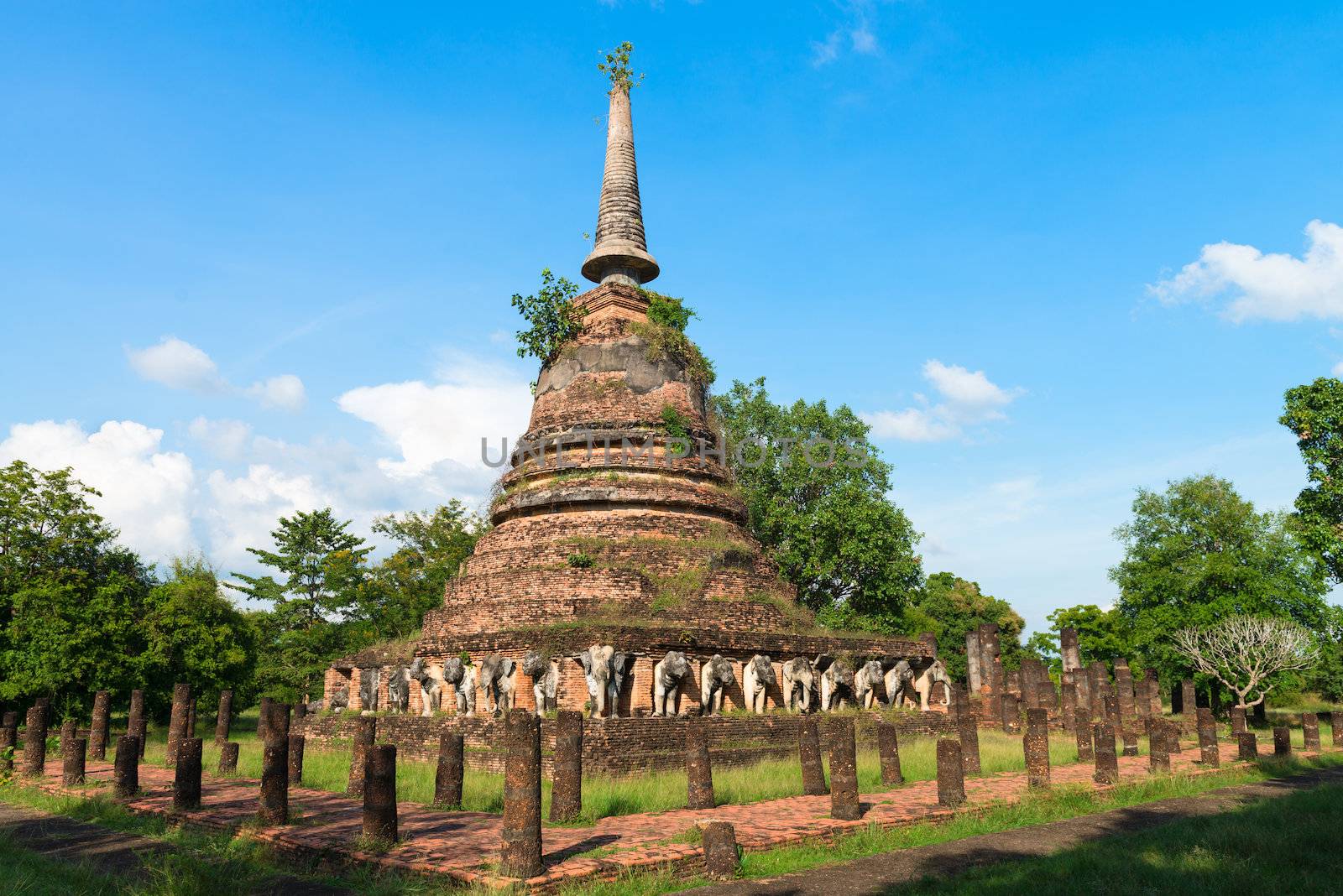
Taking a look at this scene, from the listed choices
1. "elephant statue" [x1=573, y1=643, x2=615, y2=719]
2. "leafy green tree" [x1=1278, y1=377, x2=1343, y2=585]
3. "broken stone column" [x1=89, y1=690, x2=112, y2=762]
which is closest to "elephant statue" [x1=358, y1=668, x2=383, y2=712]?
"broken stone column" [x1=89, y1=690, x2=112, y2=762]

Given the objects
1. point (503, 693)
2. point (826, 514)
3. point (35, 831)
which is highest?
point (826, 514)

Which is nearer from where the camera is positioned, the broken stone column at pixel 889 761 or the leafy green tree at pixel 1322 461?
the broken stone column at pixel 889 761

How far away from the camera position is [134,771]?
13.0 m

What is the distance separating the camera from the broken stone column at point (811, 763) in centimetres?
1257

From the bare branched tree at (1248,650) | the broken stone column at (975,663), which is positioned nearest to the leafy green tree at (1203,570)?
the bare branched tree at (1248,650)

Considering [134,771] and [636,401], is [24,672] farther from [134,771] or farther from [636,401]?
[636,401]

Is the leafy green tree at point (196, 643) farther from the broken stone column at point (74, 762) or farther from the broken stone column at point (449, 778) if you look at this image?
the broken stone column at point (449, 778)

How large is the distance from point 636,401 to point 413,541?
801 inches

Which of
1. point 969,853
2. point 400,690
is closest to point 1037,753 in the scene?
point 969,853

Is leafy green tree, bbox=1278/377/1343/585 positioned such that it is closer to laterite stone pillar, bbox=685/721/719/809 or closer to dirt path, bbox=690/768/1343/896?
dirt path, bbox=690/768/1343/896

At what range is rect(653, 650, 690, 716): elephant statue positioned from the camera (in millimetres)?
15625

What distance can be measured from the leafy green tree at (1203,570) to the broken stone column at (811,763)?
24.8 meters

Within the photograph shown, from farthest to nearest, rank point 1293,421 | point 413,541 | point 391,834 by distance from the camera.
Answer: point 413,541 → point 1293,421 → point 391,834

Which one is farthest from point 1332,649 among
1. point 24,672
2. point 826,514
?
point 24,672
